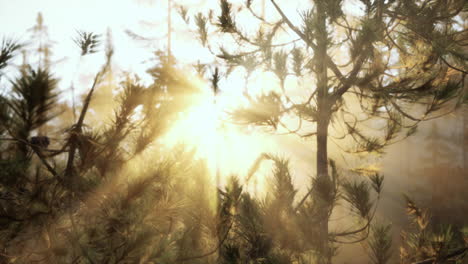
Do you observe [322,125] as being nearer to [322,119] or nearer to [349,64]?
[322,119]

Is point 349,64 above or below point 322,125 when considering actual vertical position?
above

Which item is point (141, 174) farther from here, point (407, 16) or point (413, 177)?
point (413, 177)

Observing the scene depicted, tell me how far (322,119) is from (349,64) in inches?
26.3

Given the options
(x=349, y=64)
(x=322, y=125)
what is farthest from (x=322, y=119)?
(x=349, y=64)

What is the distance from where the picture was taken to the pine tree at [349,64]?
2.86 meters

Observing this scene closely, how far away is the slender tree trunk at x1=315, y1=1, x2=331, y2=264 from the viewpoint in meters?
2.76

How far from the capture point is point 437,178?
2017 centimetres

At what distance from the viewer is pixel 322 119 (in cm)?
356

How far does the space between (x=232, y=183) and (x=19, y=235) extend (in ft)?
4.58

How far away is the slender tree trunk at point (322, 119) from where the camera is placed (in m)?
2.76

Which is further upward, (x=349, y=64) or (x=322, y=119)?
(x=349, y=64)

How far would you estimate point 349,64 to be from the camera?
3.54 m

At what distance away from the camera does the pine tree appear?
9.38ft

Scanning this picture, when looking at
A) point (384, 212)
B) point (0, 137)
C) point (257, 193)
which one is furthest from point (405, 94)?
point (384, 212)
